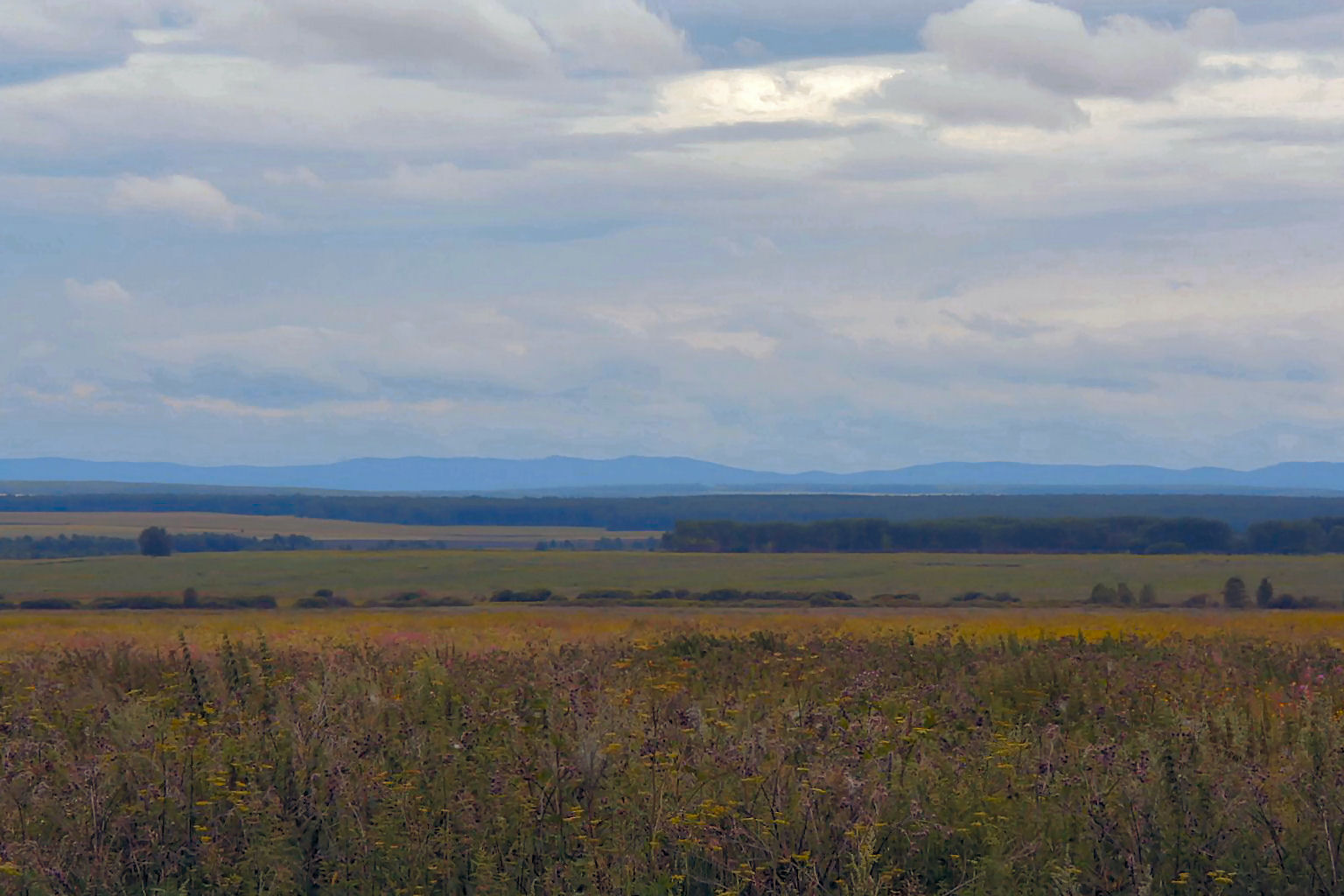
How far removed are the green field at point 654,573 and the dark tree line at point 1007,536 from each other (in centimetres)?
1346

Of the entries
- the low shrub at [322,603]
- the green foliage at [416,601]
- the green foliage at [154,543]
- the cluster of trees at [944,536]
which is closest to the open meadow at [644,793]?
the low shrub at [322,603]

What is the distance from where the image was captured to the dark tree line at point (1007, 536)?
12950cm

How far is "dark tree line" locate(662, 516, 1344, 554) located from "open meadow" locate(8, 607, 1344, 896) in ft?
390

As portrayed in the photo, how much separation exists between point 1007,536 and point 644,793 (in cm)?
13472

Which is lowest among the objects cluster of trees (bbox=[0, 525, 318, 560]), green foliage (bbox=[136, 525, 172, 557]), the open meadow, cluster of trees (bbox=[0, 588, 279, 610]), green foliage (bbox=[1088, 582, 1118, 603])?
cluster of trees (bbox=[0, 525, 318, 560])

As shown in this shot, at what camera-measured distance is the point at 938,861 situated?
30.7 feet

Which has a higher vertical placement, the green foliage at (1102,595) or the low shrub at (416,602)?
the green foliage at (1102,595)

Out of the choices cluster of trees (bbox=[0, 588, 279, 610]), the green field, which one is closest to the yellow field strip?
cluster of trees (bbox=[0, 588, 279, 610])

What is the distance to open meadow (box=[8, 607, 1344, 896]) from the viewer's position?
8.93 metres

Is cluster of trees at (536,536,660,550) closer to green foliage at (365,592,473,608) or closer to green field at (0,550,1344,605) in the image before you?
green field at (0,550,1344,605)

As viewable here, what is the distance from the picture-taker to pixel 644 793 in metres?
9.71

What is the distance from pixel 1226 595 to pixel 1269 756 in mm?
47295

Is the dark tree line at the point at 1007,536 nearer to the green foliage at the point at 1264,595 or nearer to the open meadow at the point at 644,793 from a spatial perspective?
the green foliage at the point at 1264,595

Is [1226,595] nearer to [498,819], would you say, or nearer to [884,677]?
[884,677]
